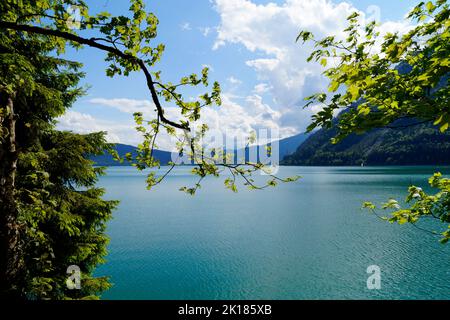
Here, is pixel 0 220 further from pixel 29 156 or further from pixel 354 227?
pixel 354 227

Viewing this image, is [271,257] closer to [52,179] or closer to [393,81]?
[52,179]

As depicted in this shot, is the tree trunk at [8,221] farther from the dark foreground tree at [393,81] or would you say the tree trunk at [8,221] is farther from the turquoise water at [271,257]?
the turquoise water at [271,257]

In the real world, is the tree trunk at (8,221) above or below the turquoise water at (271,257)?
above

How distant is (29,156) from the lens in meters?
8.34

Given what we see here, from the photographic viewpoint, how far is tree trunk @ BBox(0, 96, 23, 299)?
484 centimetres

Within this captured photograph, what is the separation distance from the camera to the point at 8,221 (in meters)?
4.86

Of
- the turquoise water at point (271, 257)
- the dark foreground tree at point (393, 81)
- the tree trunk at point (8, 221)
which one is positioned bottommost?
the turquoise water at point (271, 257)

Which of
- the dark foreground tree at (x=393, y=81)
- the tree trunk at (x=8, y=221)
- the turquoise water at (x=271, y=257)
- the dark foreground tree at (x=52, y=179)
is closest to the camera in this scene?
the dark foreground tree at (x=393, y=81)

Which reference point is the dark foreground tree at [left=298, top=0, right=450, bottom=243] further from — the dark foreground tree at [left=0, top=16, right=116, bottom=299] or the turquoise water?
the turquoise water

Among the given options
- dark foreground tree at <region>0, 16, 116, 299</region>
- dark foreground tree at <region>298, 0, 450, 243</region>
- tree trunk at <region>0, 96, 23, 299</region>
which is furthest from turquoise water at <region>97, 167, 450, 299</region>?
dark foreground tree at <region>298, 0, 450, 243</region>

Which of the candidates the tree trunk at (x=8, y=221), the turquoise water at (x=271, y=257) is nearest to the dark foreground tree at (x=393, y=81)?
the tree trunk at (x=8, y=221)

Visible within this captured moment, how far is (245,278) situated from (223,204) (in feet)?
126

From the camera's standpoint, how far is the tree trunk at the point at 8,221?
4836mm
